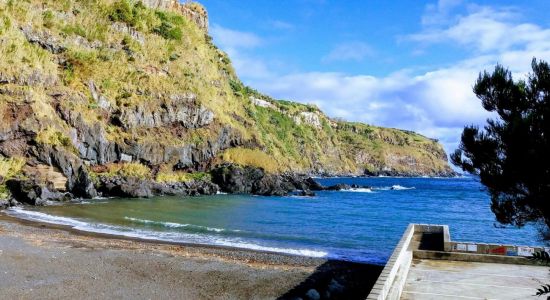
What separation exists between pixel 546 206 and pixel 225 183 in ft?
229

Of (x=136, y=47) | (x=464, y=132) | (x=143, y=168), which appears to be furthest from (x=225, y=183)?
(x=464, y=132)

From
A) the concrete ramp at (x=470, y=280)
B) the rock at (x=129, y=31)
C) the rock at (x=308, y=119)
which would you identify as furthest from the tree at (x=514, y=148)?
the rock at (x=308, y=119)

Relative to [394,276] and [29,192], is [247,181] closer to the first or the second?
[29,192]

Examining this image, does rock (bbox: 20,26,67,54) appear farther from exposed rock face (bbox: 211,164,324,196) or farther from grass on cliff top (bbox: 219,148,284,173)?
grass on cliff top (bbox: 219,148,284,173)

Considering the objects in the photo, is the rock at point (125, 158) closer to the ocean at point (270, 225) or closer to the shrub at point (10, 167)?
the ocean at point (270, 225)

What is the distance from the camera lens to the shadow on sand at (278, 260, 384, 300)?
1683cm

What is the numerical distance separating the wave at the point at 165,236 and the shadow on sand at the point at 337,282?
3.48 m

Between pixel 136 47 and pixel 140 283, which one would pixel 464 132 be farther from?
pixel 136 47

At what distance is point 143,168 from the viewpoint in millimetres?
66562

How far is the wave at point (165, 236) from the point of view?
2677cm

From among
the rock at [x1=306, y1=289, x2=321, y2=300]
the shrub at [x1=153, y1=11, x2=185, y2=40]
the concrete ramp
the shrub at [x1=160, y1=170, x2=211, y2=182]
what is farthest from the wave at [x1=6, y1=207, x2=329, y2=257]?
the shrub at [x1=153, y1=11, x2=185, y2=40]

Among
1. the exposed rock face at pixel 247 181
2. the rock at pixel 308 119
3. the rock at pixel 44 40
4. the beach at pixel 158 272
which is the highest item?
the rock at pixel 308 119

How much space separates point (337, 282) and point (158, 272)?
7836 millimetres

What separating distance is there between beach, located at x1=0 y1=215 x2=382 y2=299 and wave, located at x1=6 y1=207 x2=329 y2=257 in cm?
170
